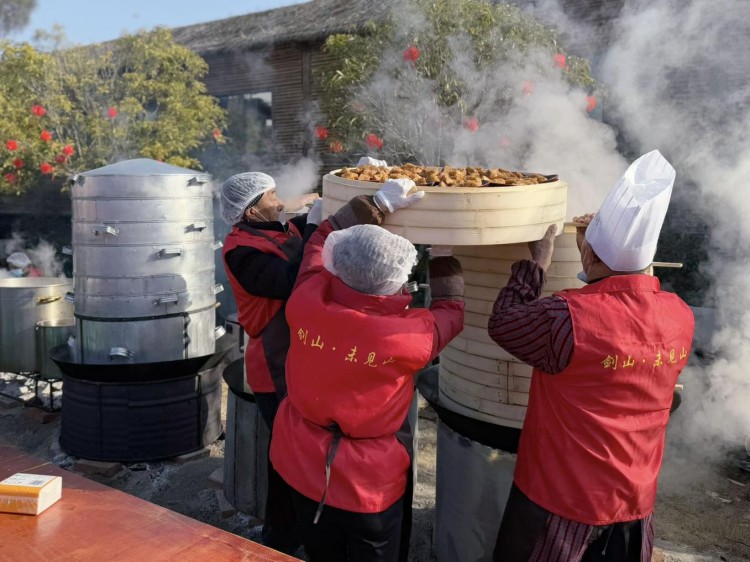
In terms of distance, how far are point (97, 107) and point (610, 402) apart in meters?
12.5

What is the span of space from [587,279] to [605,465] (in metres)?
0.70

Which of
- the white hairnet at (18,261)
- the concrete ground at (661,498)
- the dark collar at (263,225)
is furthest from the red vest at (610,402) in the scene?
the white hairnet at (18,261)

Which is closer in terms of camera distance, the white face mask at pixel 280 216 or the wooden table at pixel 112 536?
the wooden table at pixel 112 536

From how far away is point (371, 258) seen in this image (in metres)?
2.38

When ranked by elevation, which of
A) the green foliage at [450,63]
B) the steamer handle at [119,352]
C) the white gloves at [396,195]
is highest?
the green foliage at [450,63]

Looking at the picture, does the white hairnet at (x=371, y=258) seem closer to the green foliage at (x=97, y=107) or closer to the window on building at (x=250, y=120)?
the green foliage at (x=97, y=107)

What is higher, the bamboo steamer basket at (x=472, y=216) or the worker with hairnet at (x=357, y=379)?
the bamboo steamer basket at (x=472, y=216)

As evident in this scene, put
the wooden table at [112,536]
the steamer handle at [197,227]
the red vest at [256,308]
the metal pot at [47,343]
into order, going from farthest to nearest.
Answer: the metal pot at [47,343]
the steamer handle at [197,227]
the red vest at [256,308]
the wooden table at [112,536]

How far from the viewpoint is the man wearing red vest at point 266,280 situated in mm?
3311

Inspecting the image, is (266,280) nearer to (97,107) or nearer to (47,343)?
(47,343)

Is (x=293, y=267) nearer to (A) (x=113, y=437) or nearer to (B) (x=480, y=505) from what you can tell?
(B) (x=480, y=505)

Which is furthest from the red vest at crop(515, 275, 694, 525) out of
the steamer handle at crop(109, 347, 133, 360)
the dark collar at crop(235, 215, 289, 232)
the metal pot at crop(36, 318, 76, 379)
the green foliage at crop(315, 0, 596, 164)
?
the green foliage at crop(315, 0, 596, 164)

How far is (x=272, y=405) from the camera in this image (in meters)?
3.63

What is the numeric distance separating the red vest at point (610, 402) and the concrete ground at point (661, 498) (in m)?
1.87
